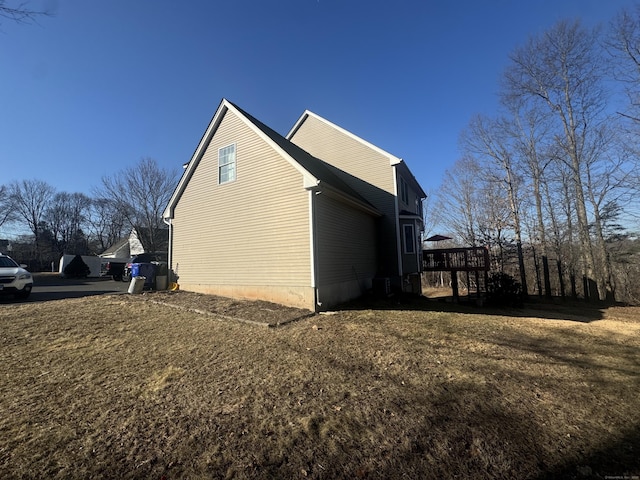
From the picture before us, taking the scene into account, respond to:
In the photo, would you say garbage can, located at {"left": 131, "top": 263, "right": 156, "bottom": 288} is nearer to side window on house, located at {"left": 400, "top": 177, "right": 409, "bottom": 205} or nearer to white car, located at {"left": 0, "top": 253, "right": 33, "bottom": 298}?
white car, located at {"left": 0, "top": 253, "right": 33, "bottom": 298}

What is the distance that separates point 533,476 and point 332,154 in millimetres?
15438

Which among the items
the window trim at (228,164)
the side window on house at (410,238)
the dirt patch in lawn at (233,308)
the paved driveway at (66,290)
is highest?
the window trim at (228,164)

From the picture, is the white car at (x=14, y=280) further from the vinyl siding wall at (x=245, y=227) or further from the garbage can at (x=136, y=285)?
the vinyl siding wall at (x=245, y=227)

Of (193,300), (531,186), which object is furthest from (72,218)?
(531,186)

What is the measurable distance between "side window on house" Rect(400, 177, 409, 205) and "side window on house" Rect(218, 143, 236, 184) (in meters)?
8.54

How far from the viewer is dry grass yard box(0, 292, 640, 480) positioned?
2730mm

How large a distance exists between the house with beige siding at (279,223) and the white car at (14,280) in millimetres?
4772

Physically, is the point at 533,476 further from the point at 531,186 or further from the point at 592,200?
the point at 531,186

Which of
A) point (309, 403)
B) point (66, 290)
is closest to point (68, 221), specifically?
point (66, 290)

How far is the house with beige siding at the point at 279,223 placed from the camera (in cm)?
951

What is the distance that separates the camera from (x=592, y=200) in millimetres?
16594

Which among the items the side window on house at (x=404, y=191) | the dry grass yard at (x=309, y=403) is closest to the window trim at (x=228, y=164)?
the dry grass yard at (x=309, y=403)

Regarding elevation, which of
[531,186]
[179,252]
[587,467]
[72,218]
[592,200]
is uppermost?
[72,218]

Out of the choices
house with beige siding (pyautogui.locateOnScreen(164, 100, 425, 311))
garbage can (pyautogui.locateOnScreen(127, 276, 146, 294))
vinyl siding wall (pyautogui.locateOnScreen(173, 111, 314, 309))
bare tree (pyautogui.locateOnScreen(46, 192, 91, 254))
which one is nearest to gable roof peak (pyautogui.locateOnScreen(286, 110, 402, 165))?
house with beige siding (pyautogui.locateOnScreen(164, 100, 425, 311))
